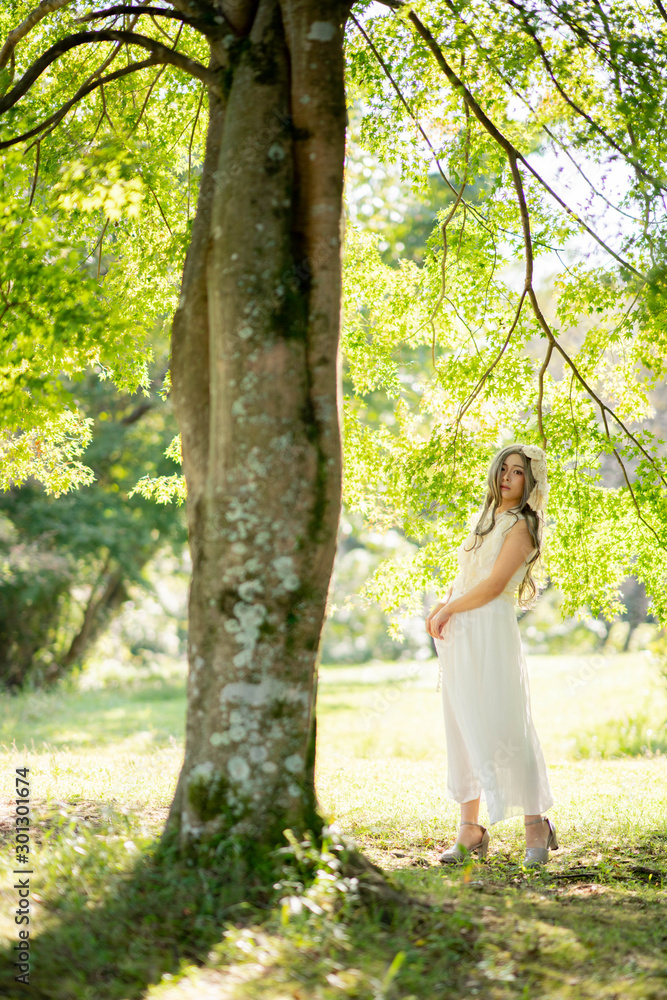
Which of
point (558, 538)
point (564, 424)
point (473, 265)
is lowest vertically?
point (558, 538)

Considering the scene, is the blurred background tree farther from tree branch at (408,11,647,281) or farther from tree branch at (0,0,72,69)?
tree branch at (408,11,647,281)

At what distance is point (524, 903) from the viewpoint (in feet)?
12.2

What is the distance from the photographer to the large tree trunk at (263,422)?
350cm

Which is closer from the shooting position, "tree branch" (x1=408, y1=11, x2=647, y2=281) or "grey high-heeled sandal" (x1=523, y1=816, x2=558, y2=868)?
"grey high-heeled sandal" (x1=523, y1=816, x2=558, y2=868)

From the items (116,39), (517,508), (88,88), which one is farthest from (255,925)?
(88,88)

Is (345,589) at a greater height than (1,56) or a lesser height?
lesser

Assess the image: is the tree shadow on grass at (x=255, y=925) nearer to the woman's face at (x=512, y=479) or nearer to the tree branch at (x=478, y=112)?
the woman's face at (x=512, y=479)

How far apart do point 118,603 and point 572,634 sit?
21438mm

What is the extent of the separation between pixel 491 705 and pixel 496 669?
0.69 ft

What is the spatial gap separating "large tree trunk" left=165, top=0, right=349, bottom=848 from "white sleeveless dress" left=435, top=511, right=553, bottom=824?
143cm

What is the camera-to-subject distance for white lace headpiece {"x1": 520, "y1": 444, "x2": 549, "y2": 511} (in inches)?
194

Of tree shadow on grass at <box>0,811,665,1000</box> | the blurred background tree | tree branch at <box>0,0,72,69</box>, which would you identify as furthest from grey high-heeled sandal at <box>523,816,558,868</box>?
the blurred background tree

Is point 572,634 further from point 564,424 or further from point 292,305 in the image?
point 292,305

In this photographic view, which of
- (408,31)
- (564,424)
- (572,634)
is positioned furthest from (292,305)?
(572,634)
